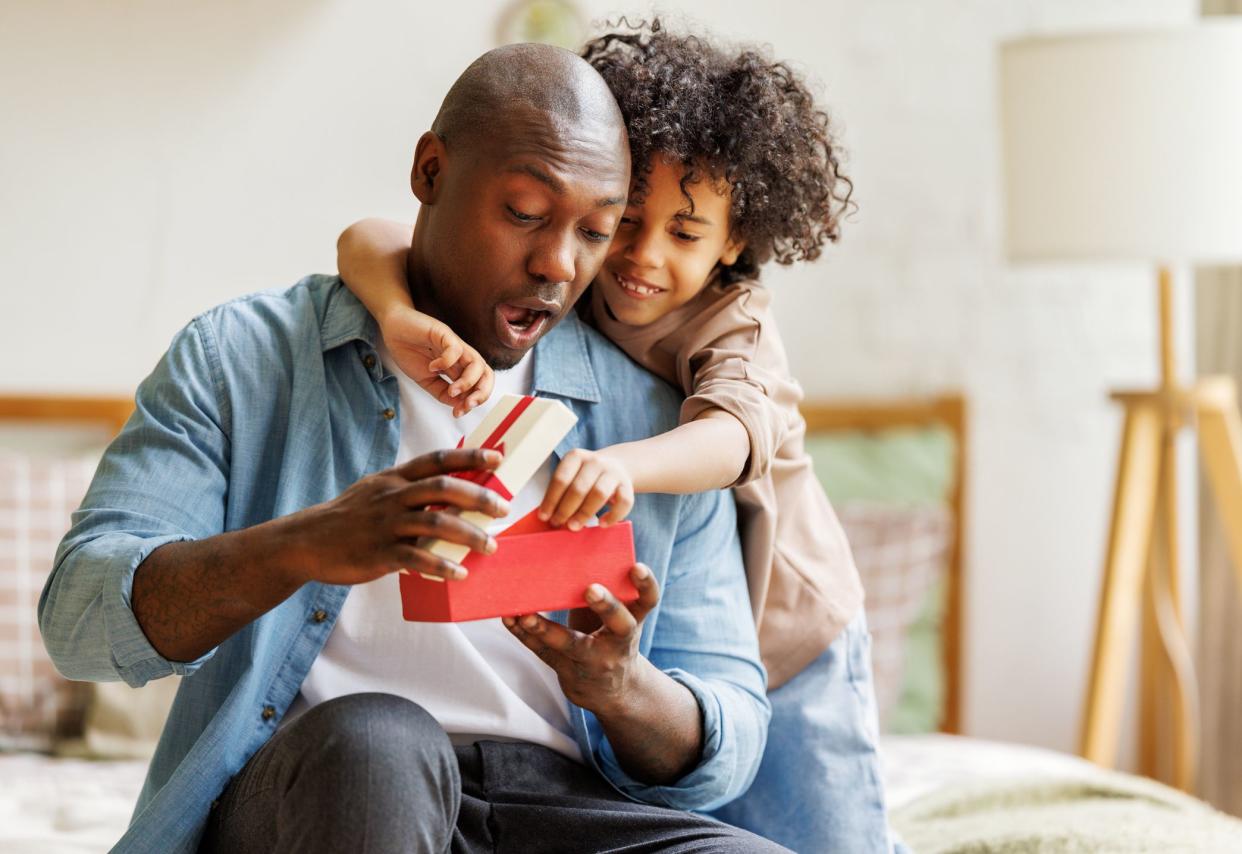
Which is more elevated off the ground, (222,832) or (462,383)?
(462,383)

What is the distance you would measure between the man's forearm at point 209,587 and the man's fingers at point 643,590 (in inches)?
11.0

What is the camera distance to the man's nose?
1.28 metres

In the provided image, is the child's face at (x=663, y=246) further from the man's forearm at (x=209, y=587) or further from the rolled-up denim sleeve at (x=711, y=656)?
the man's forearm at (x=209, y=587)

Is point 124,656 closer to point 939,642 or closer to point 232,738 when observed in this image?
point 232,738

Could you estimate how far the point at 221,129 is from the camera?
8.65 feet

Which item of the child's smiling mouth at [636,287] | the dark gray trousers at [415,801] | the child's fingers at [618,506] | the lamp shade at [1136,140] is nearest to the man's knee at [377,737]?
the dark gray trousers at [415,801]

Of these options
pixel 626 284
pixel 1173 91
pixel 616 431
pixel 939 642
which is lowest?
pixel 939 642

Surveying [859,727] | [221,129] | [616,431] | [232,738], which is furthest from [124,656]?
[221,129]

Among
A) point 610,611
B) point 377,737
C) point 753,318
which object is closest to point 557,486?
point 610,611

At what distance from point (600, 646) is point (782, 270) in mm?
1886

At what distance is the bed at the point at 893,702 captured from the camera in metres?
1.81

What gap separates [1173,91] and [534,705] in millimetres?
1699

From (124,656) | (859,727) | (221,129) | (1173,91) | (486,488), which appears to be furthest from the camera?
(221,129)

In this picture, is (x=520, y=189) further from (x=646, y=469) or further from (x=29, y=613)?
(x=29, y=613)
